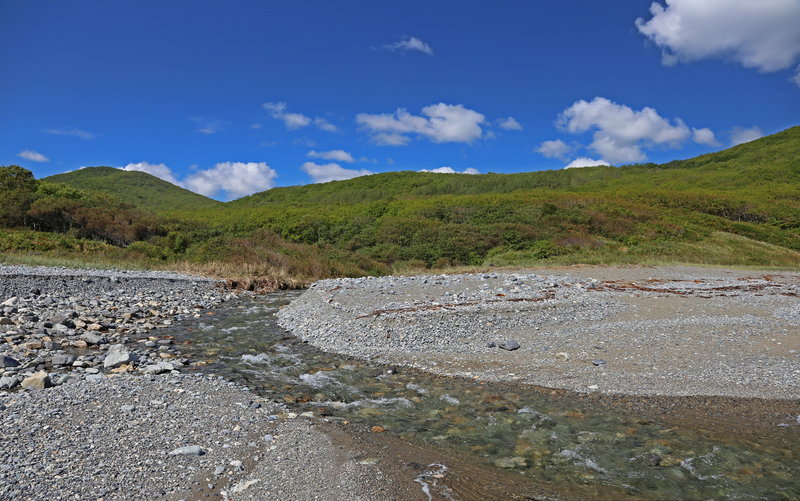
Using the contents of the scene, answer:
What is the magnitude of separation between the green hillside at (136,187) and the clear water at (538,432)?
3118 inches

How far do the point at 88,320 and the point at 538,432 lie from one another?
10.9 metres

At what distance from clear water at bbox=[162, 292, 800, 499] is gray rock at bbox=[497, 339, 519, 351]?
5.99ft

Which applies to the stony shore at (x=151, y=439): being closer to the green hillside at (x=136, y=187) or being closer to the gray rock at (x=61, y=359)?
the gray rock at (x=61, y=359)

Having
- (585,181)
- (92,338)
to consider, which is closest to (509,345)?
(92,338)

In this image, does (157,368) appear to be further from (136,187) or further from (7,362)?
(136,187)

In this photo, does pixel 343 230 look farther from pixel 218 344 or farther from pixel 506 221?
pixel 218 344

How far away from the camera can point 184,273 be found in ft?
72.9

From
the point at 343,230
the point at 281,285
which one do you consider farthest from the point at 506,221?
the point at 281,285

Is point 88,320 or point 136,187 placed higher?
point 136,187

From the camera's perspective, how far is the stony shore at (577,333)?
7543 mm

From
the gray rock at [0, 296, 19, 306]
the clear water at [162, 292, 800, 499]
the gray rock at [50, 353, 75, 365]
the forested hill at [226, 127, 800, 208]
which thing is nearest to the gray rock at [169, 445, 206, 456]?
the clear water at [162, 292, 800, 499]

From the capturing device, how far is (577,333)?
9898mm

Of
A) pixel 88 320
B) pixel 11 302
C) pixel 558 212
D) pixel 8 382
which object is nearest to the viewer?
pixel 8 382

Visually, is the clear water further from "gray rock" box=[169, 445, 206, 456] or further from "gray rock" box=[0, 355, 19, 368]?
"gray rock" box=[0, 355, 19, 368]
